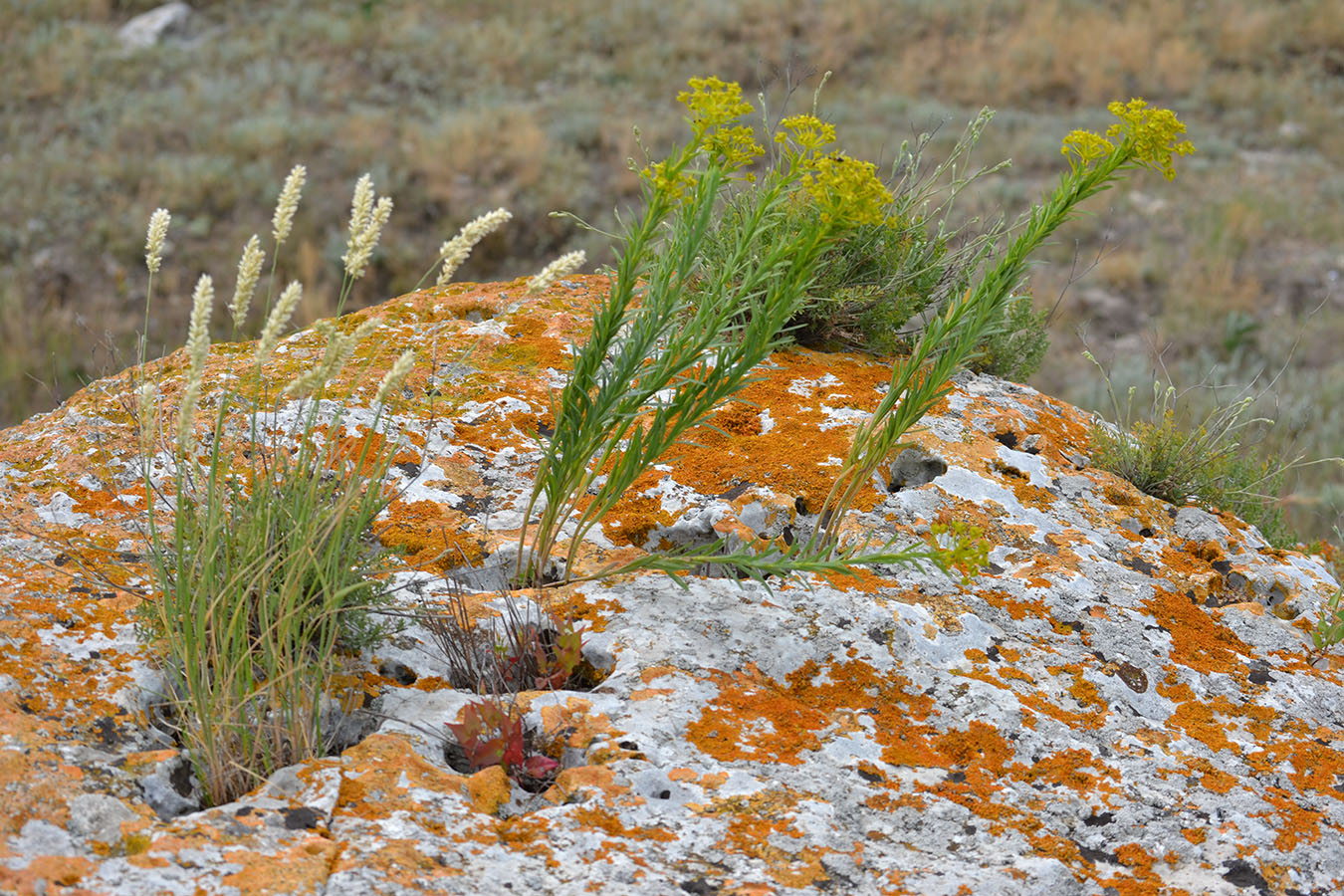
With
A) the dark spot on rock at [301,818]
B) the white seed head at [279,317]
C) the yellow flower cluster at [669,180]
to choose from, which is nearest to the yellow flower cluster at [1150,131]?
the yellow flower cluster at [669,180]

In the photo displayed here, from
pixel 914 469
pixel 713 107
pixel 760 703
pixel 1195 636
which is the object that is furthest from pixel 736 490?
pixel 1195 636

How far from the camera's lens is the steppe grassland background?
883 cm

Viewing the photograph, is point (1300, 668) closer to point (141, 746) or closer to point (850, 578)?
point (850, 578)

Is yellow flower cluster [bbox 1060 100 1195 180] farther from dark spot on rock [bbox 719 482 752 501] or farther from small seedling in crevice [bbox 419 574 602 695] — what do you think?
small seedling in crevice [bbox 419 574 602 695]

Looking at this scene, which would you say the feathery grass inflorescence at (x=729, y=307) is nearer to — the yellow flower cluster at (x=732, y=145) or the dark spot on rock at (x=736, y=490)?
the yellow flower cluster at (x=732, y=145)

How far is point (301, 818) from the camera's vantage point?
5.08 feet

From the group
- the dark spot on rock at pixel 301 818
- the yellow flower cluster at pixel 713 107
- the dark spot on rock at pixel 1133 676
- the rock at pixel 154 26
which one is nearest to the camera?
the dark spot on rock at pixel 301 818

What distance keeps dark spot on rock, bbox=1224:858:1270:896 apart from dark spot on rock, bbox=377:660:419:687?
1.55 metres

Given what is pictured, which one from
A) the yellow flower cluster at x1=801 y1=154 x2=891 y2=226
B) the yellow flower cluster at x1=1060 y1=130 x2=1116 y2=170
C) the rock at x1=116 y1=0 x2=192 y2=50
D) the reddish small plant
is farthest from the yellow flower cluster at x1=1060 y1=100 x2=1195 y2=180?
the rock at x1=116 y1=0 x2=192 y2=50

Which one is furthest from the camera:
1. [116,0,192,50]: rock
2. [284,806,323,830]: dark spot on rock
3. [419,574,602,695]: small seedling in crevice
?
[116,0,192,50]: rock

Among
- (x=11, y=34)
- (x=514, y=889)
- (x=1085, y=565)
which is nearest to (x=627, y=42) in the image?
(x=11, y=34)

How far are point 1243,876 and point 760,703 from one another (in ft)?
2.93

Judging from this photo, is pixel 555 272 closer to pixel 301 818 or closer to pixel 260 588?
pixel 260 588

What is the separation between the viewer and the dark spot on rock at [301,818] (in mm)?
1539
